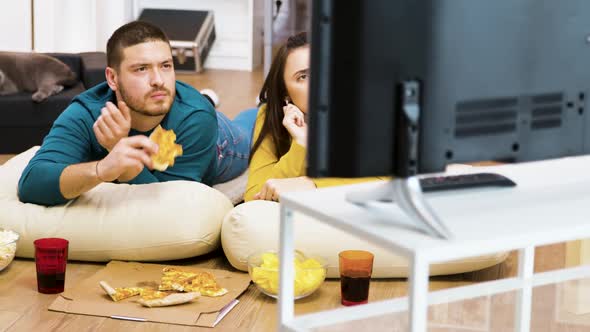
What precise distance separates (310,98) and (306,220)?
141 centimetres

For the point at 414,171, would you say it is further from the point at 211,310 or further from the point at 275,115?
the point at 275,115

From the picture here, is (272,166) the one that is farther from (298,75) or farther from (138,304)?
(138,304)

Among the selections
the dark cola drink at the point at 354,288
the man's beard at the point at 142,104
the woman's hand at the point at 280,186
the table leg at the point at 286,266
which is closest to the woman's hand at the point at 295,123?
the woman's hand at the point at 280,186

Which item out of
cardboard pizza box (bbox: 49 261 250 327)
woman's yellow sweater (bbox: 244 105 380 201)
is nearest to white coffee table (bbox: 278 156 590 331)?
cardboard pizza box (bbox: 49 261 250 327)

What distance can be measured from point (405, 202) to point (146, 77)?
5.60ft

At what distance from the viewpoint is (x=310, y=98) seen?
1447 mm

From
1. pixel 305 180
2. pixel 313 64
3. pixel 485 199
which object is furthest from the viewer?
pixel 305 180

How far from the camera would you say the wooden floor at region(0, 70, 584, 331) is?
2.04 metres

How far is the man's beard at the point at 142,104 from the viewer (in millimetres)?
3037

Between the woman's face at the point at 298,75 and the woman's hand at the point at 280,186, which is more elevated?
the woman's face at the point at 298,75

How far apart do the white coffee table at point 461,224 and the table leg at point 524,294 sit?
5 cm

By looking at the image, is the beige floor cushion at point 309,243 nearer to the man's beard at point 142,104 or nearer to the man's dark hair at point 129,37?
the man's beard at point 142,104

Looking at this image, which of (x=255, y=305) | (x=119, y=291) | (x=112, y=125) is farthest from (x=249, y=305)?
(x=112, y=125)

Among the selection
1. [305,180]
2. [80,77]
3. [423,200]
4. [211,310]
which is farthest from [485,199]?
[80,77]
